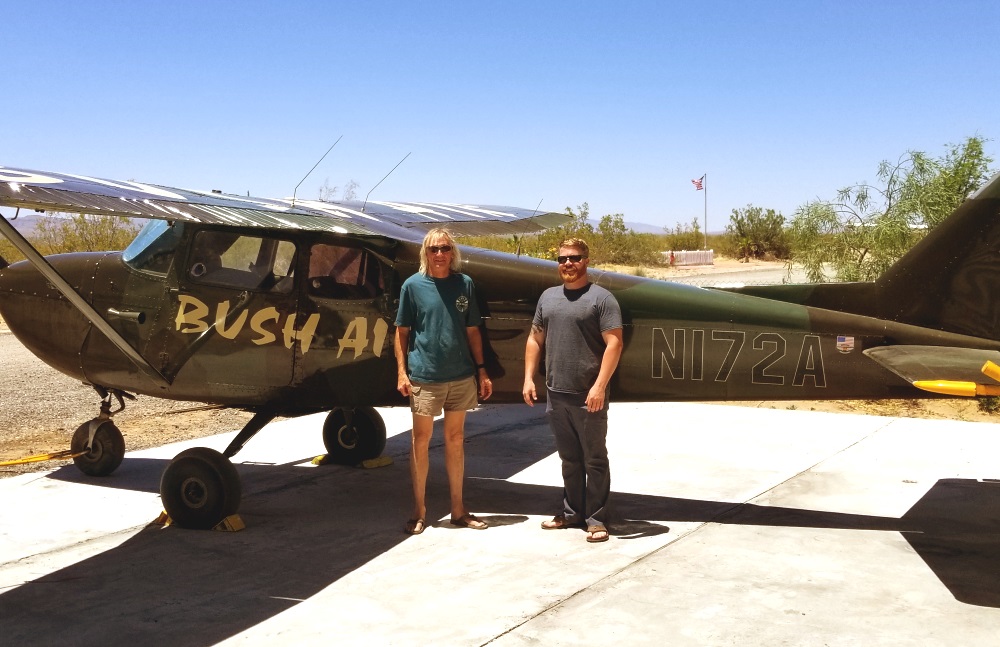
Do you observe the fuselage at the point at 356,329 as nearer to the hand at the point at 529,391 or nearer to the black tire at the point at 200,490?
the hand at the point at 529,391

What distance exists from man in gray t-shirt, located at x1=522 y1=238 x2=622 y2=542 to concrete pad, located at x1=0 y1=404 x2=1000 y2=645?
0.48m

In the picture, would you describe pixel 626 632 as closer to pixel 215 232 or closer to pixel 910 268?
pixel 910 268

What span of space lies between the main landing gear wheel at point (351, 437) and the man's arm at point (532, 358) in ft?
8.66

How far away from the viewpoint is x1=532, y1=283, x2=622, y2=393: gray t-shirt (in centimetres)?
592

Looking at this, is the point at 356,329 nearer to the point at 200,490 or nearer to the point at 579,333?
the point at 200,490

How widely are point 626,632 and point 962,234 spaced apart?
377cm

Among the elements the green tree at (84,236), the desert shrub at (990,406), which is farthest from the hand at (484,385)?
the green tree at (84,236)

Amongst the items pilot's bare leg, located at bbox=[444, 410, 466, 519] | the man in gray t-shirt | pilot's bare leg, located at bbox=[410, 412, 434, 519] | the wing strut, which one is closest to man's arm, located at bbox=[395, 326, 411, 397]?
pilot's bare leg, located at bbox=[410, 412, 434, 519]

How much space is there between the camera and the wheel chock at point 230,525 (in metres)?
6.38

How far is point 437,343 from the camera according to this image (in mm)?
6094

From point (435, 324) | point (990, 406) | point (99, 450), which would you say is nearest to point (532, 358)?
point (435, 324)

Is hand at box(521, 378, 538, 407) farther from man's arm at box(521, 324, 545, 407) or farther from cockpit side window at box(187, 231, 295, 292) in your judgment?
cockpit side window at box(187, 231, 295, 292)

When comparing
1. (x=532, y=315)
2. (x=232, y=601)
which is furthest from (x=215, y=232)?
(x=232, y=601)

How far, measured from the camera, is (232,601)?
16.5 feet
